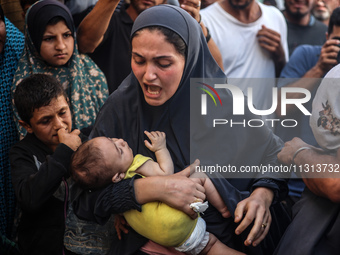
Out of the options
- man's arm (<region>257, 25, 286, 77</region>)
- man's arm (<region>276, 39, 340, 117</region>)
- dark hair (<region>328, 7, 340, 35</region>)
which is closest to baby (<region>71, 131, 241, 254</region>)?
man's arm (<region>276, 39, 340, 117</region>)

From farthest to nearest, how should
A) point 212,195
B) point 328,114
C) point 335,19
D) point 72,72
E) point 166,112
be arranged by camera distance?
1. point 335,19
2. point 72,72
3. point 166,112
4. point 212,195
5. point 328,114

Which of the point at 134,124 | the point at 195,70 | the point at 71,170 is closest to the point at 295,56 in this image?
the point at 195,70

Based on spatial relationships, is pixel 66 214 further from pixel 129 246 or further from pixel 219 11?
pixel 219 11

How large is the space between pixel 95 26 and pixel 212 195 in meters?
1.52

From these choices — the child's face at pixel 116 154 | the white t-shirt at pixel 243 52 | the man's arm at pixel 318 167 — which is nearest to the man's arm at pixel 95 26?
the white t-shirt at pixel 243 52

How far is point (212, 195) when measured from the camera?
220 centimetres

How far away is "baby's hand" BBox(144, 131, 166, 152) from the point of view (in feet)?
7.36

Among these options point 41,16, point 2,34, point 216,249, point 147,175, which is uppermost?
point 41,16

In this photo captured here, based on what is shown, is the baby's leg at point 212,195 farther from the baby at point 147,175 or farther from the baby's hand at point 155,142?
the baby's hand at point 155,142

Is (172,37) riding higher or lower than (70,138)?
higher

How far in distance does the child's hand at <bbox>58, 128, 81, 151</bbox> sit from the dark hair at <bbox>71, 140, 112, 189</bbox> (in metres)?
0.31

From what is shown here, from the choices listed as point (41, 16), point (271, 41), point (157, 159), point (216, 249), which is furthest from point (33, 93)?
point (271, 41)

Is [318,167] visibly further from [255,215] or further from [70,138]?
[70,138]

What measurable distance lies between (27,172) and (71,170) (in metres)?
0.44
